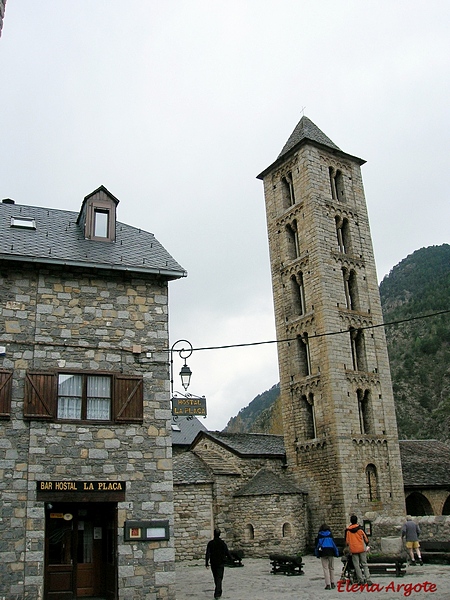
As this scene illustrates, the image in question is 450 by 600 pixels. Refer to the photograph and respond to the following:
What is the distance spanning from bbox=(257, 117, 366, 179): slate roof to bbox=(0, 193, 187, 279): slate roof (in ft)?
55.9

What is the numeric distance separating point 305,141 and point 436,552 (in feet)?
69.6

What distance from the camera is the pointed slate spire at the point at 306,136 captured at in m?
32.7

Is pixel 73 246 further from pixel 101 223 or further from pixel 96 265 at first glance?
pixel 101 223

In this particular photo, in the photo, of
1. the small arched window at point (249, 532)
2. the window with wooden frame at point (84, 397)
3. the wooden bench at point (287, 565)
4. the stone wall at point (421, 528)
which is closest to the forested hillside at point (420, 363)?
the small arched window at point (249, 532)

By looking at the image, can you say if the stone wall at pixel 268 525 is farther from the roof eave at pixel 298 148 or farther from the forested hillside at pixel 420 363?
the forested hillside at pixel 420 363

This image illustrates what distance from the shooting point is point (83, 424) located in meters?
Result: 13.6

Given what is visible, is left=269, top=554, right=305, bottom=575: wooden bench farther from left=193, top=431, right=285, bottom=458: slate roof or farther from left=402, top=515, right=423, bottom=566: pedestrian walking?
left=193, top=431, right=285, bottom=458: slate roof

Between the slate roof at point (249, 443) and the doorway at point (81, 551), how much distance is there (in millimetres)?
14935

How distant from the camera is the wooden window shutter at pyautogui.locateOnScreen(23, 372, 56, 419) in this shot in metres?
13.2

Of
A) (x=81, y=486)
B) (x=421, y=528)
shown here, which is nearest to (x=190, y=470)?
(x=421, y=528)

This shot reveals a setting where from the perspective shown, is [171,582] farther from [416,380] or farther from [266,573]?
[416,380]

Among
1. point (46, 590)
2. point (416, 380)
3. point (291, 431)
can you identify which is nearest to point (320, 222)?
point (291, 431)

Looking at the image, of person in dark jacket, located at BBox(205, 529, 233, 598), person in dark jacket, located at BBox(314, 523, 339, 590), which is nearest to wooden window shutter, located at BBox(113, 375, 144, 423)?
person in dark jacket, located at BBox(205, 529, 233, 598)

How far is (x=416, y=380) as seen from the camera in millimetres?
75250
